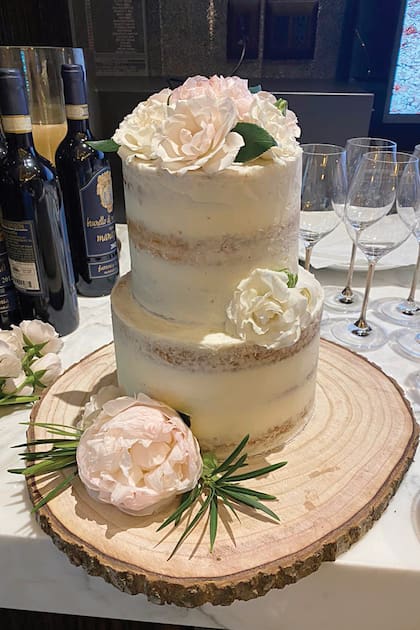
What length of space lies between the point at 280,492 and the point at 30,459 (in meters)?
0.31

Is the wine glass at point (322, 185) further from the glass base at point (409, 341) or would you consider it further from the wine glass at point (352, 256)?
the glass base at point (409, 341)

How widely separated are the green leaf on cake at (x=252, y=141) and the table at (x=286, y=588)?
442mm

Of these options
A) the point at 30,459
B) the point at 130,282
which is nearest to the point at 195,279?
the point at 130,282

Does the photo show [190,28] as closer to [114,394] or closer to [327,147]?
[327,147]

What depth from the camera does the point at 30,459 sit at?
653 mm

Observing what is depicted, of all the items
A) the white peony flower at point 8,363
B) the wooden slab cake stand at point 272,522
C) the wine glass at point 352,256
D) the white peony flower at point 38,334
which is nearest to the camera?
the wooden slab cake stand at point 272,522

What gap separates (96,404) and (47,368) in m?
0.20

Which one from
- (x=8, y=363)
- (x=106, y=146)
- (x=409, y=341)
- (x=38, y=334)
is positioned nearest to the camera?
(x=106, y=146)

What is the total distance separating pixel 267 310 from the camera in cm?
56

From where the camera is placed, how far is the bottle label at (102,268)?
1.16 metres

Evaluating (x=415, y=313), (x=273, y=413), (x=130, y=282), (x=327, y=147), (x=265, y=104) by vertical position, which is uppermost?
(x=265, y=104)

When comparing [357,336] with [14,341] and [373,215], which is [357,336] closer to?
[373,215]

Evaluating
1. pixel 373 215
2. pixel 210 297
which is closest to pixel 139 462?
pixel 210 297

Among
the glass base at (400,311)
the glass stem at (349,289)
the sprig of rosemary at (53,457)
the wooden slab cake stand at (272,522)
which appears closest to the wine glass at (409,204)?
the glass base at (400,311)
